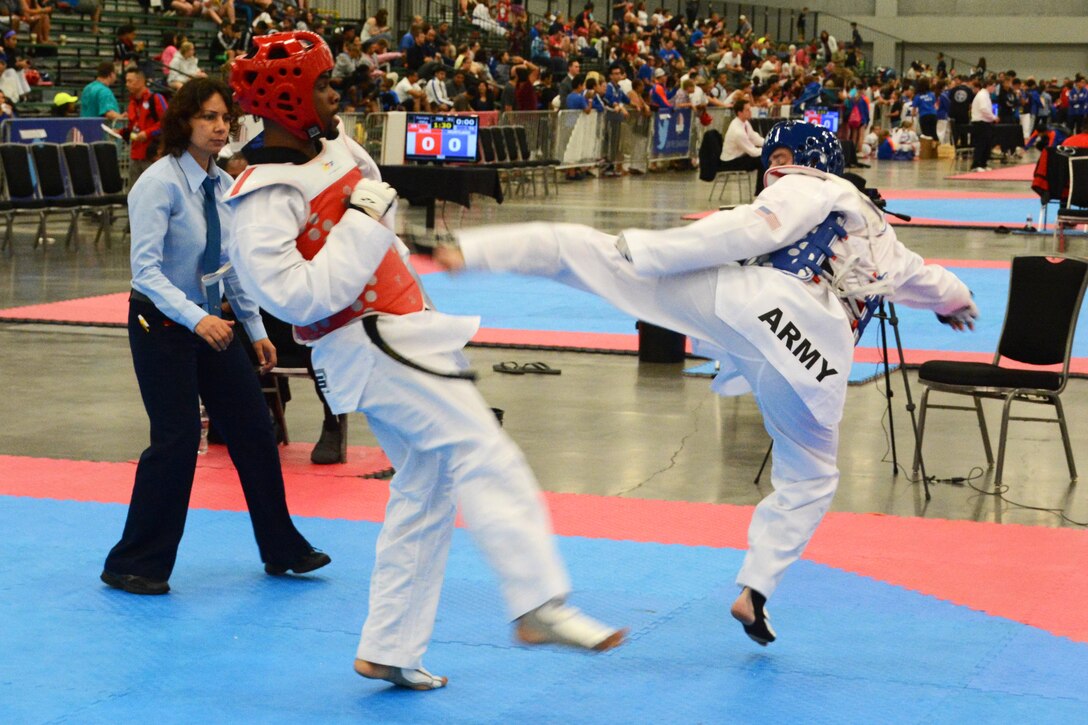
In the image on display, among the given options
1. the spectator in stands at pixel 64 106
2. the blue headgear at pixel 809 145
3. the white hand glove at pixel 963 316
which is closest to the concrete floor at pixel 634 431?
the white hand glove at pixel 963 316

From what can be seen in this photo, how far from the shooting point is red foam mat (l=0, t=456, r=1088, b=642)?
495 cm

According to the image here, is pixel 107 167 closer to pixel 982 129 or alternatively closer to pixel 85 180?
pixel 85 180

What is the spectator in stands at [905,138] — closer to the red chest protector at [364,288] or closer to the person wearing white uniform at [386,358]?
the person wearing white uniform at [386,358]

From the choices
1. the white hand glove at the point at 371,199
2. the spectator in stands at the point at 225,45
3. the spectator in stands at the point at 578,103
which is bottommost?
the white hand glove at the point at 371,199

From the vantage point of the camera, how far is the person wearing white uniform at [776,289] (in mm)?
3984

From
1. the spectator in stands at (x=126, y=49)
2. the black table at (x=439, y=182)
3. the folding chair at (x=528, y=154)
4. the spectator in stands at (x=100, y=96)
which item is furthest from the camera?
the folding chair at (x=528, y=154)

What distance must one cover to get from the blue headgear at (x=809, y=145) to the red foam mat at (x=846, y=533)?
5.12 feet

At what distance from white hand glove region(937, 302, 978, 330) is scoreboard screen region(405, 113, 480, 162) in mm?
13116

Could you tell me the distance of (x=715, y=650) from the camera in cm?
432

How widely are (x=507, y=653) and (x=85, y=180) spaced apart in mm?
Answer: 12078

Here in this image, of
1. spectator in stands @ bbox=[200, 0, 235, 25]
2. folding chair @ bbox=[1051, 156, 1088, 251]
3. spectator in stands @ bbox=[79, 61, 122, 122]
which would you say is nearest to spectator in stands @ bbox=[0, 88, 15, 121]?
spectator in stands @ bbox=[79, 61, 122, 122]

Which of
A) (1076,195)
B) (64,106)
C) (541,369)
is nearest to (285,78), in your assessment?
(541,369)

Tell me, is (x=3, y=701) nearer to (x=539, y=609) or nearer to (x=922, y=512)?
(x=539, y=609)

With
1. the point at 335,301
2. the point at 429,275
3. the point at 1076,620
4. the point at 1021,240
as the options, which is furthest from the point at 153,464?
the point at 1021,240
